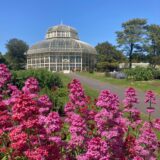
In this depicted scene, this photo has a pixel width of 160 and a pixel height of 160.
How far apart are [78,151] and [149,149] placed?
2.85 feet

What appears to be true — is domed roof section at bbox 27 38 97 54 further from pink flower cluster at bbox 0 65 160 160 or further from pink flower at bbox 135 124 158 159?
pink flower at bbox 135 124 158 159

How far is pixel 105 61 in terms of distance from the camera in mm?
76562

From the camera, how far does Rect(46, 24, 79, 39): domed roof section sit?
93.1 meters

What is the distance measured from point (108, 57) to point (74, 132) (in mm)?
76130

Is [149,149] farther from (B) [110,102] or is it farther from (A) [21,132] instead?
(A) [21,132]

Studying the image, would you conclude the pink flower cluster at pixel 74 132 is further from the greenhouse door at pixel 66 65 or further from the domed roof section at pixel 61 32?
the domed roof section at pixel 61 32

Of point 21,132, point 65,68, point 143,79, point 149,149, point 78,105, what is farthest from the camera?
point 65,68

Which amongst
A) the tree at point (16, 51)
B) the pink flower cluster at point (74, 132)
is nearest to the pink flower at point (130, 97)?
the pink flower cluster at point (74, 132)

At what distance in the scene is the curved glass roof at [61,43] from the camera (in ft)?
284

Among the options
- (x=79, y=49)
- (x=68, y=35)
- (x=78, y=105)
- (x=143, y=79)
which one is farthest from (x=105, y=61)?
(x=78, y=105)

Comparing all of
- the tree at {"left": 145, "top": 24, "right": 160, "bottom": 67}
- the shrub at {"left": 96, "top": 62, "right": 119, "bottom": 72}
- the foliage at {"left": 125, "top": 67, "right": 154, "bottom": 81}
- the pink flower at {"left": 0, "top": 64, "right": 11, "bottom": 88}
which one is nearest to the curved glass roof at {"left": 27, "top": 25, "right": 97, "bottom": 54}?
the shrub at {"left": 96, "top": 62, "right": 119, "bottom": 72}

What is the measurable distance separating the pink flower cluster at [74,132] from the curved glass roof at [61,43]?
8014 centimetres

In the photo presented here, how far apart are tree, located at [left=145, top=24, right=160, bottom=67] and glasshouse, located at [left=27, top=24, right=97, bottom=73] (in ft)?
67.9

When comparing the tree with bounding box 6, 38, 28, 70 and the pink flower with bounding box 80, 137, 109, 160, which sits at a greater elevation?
the tree with bounding box 6, 38, 28, 70
